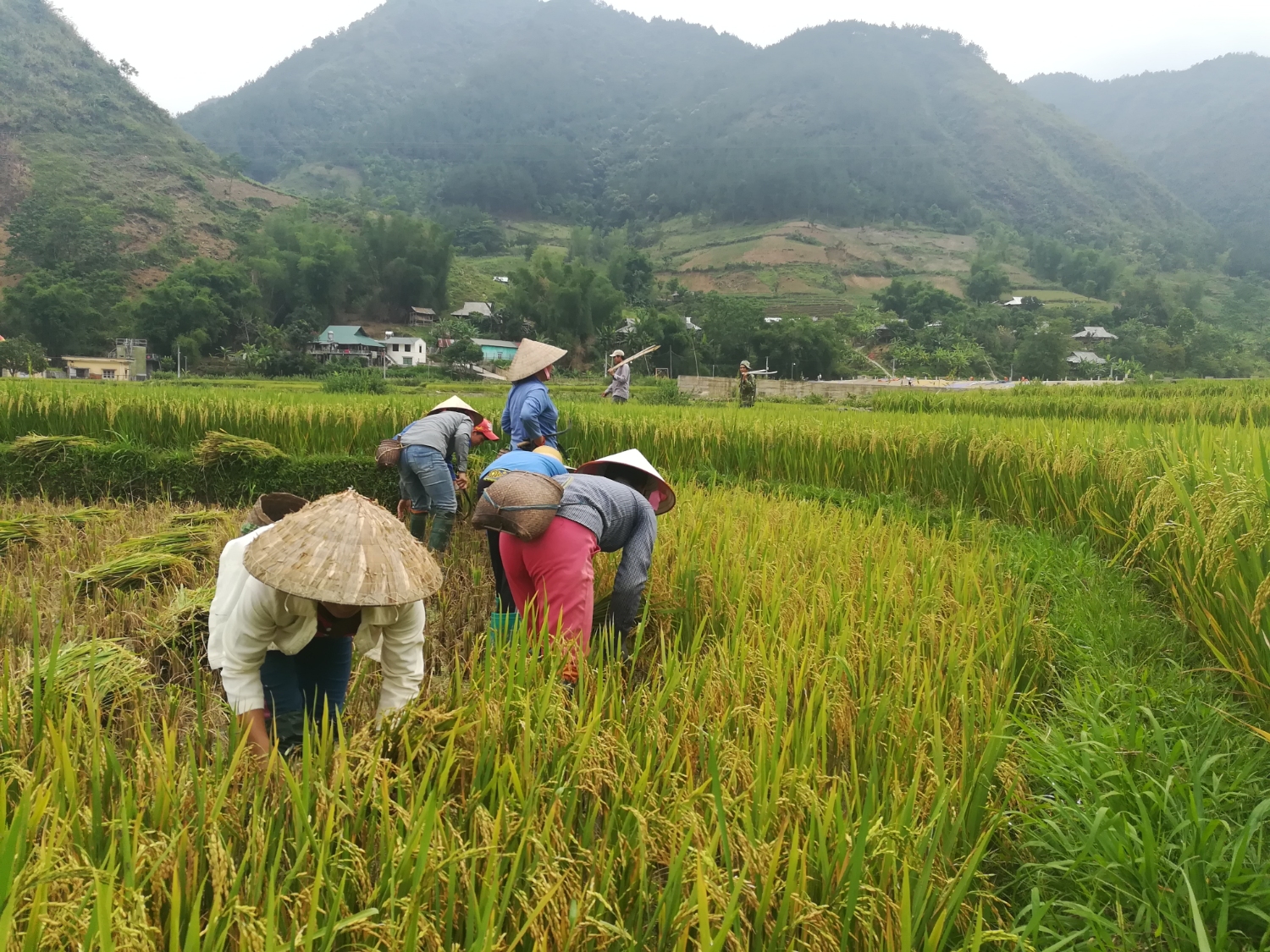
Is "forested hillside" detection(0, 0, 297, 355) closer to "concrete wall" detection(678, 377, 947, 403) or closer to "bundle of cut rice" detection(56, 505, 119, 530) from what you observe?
"concrete wall" detection(678, 377, 947, 403)

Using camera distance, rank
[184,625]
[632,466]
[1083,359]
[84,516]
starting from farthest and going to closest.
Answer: [1083,359] → [84,516] → [184,625] → [632,466]

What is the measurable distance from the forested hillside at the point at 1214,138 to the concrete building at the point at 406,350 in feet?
293

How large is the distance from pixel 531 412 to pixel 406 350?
43902 millimetres

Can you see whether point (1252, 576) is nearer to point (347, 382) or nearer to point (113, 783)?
point (113, 783)

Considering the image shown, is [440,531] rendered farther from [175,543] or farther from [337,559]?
[337,559]

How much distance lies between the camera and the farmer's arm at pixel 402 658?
2.09 meters

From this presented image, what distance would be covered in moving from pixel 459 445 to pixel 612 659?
3.26 meters

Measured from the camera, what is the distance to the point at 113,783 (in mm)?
1682

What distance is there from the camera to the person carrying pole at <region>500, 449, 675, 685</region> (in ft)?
9.05

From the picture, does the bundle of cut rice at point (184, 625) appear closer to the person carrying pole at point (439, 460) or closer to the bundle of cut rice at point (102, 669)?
the bundle of cut rice at point (102, 669)

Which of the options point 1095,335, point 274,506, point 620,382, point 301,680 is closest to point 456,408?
point 274,506

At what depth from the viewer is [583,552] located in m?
2.77

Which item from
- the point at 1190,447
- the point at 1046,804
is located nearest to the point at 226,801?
the point at 1046,804

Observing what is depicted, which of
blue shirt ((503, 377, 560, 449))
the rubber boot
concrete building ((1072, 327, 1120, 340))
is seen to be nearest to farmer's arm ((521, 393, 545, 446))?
blue shirt ((503, 377, 560, 449))
